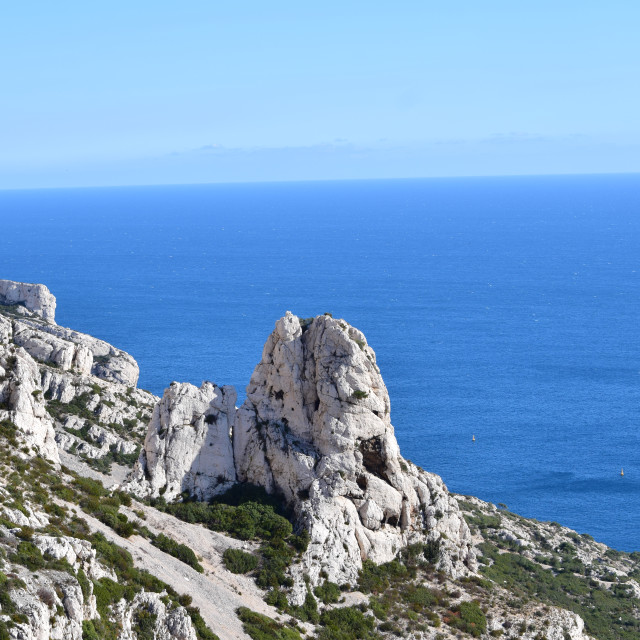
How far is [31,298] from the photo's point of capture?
105125mm

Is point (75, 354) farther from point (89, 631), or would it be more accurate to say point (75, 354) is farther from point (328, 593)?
point (89, 631)

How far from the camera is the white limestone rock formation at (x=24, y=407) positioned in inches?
1727

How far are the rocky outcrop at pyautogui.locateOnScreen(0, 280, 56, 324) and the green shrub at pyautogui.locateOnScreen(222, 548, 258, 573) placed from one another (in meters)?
68.3

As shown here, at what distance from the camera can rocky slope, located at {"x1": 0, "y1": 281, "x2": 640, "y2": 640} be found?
36.5m

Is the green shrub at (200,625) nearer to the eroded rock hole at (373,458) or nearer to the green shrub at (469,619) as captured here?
the green shrub at (469,619)

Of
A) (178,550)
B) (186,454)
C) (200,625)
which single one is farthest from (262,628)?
(186,454)

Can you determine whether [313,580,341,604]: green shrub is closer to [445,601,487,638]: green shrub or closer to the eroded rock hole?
[445,601,487,638]: green shrub

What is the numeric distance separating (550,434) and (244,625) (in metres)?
75.5

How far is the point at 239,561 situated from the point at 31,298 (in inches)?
2798

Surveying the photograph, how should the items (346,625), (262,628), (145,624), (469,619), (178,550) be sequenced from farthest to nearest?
1. (469,619)
2. (178,550)
3. (346,625)
4. (262,628)
5. (145,624)

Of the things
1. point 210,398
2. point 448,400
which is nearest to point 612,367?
point 448,400

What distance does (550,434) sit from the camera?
107 meters

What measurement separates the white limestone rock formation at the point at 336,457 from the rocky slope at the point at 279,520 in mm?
72

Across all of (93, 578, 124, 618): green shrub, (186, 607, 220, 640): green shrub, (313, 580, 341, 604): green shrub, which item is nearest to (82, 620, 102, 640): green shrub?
(93, 578, 124, 618): green shrub
